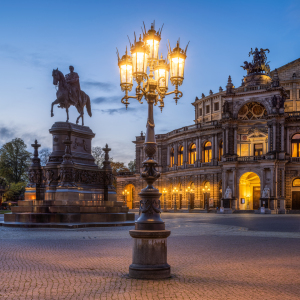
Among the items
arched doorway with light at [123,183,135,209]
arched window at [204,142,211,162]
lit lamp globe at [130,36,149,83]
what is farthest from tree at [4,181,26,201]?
lit lamp globe at [130,36,149,83]

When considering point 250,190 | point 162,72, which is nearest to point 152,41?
point 162,72

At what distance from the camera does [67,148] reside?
27.8m

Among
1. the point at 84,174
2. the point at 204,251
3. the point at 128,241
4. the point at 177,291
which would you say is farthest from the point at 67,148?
the point at 177,291

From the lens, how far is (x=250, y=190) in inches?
3191

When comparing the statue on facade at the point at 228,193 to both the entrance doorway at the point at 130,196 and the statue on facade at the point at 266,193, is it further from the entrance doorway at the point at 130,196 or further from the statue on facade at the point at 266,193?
the entrance doorway at the point at 130,196

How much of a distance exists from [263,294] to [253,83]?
83226 millimetres

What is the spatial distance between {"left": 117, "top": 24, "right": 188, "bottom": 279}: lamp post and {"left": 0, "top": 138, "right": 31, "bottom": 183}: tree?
80739 mm

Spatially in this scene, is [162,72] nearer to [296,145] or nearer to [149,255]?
[149,255]

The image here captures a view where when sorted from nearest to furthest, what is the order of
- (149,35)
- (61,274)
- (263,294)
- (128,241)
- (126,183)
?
(263,294) < (61,274) < (149,35) < (128,241) < (126,183)

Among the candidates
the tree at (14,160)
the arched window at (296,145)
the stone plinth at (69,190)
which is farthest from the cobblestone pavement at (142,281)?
the tree at (14,160)

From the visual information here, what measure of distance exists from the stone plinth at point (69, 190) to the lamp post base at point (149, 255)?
51.0ft

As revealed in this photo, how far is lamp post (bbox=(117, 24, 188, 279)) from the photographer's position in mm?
9977

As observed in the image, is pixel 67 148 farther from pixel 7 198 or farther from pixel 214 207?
pixel 7 198

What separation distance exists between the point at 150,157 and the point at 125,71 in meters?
3.83
